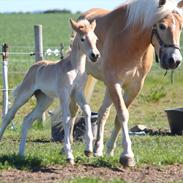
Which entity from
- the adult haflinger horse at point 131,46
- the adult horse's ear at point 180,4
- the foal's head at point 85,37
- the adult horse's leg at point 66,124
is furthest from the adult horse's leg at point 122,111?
the adult horse's ear at point 180,4

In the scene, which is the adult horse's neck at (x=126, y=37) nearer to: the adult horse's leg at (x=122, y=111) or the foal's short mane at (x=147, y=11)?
the foal's short mane at (x=147, y=11)

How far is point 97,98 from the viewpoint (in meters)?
19.8

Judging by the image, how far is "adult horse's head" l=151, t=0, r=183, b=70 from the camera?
8.60 meters

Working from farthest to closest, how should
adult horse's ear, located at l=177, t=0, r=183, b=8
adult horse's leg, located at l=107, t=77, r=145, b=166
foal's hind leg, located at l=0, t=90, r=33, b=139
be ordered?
adult horse's leg, located at l=107, t=77, r=145, b=166
foal's hind leg, located at l=0, t=90, r=33, b=139
adult horse's ear, located at l=177, t=0, r=183, b=8

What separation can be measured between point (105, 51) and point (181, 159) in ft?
5.40

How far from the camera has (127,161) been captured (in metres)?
8.77

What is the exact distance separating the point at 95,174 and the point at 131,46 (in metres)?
1.77

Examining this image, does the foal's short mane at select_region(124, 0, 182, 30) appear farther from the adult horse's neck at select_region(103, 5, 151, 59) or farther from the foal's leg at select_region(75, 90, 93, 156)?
the foal's leg at select_region(75, 90, 93, 156)

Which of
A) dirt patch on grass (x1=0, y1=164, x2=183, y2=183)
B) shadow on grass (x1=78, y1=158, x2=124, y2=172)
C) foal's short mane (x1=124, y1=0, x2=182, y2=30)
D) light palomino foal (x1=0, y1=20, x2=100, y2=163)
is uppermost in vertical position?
foal's short mane (x1=124, y1=0, x2=182, y2=30)

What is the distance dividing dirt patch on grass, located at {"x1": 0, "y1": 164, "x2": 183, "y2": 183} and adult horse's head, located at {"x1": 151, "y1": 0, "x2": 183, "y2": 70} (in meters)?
1.16

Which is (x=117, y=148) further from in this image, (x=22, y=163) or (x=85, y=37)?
(x=85, y=37)

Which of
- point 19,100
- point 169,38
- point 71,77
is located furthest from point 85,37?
point 19,100

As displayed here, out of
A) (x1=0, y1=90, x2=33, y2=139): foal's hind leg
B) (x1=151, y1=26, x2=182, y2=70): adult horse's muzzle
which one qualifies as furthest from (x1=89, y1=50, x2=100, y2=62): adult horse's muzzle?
(x1=0, y1=90, x2=33, y2=139): foal's hind leg

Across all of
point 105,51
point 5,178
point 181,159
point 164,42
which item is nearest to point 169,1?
point 164,42
